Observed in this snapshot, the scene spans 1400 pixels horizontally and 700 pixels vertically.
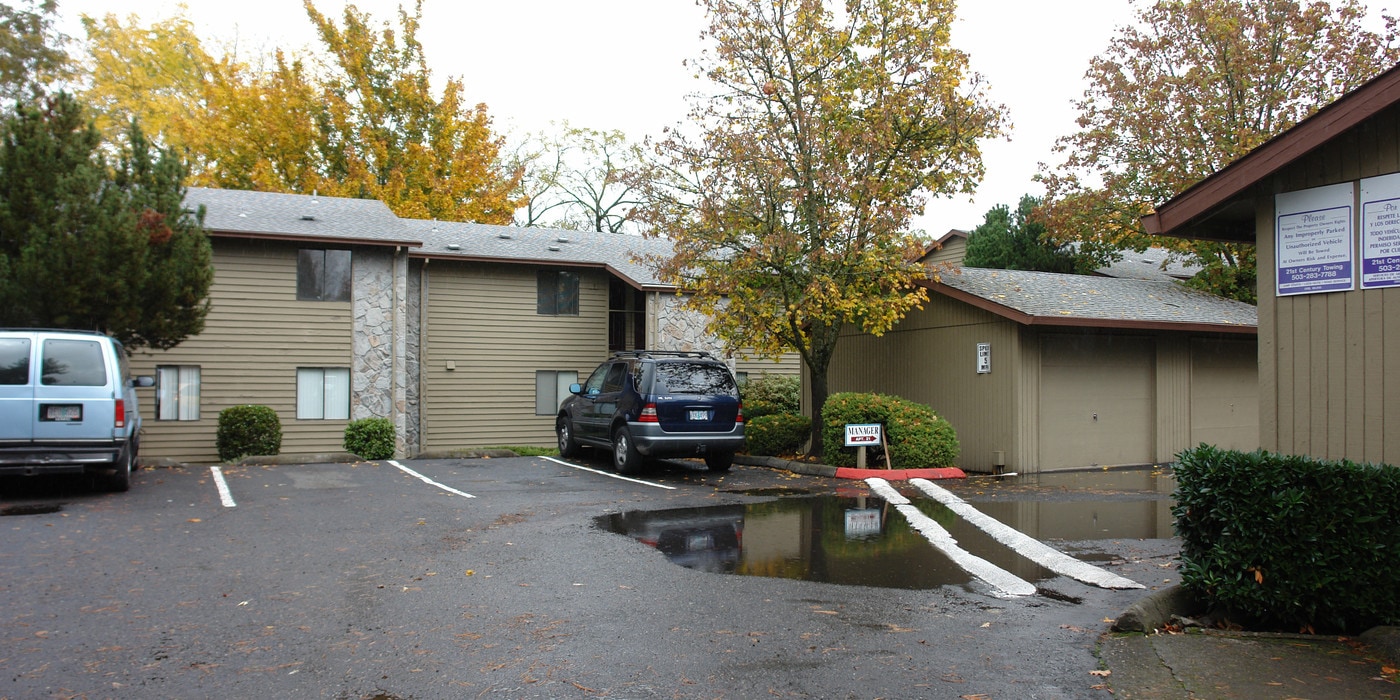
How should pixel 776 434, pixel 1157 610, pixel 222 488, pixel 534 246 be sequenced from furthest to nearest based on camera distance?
pixel 534 246 < pixel 776 434 < pixel 222 488 < pixel 1157 610

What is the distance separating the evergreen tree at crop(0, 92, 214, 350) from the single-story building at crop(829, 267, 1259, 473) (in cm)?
1303

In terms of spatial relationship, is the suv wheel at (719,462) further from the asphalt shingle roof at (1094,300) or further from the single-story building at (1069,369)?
the asphalt shingle roof at (1094,300)

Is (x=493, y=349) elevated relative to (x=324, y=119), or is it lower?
lower

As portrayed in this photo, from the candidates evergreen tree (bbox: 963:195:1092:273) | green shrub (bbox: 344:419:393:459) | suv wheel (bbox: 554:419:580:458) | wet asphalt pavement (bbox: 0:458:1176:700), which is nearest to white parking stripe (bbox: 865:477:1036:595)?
wet asphalt pavement (bbox: 0:458:1176:700)

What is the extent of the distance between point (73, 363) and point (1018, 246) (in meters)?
25.4

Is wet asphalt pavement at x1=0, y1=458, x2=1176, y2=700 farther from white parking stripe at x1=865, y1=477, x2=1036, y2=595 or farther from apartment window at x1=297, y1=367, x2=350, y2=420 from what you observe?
apartment window at x1=297, y1=367, x2=350, y2=420

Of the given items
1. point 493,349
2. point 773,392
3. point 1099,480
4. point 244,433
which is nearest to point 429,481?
point 244,433

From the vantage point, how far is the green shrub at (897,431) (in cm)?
1462

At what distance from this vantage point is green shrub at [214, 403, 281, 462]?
19031mm

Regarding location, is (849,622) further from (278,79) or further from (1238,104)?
(278,79)

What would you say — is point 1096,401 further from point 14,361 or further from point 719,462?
point 14,361

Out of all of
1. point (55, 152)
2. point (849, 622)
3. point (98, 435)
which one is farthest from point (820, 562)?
point (55, 152)

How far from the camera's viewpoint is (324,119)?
1296 inches

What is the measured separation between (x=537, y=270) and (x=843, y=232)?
32.4 feet
